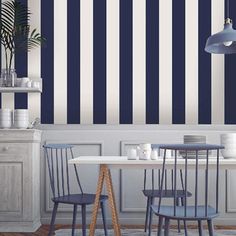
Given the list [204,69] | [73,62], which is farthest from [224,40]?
[73,62]

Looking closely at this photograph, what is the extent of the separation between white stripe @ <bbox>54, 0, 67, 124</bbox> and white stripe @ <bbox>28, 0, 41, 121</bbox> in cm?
18

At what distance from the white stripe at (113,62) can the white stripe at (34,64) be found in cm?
74

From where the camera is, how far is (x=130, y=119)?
5152 millimetres

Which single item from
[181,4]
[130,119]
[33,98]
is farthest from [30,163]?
[181,4]

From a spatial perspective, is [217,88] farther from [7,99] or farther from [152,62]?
[7,99]

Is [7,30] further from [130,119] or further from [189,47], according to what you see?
[189,47]

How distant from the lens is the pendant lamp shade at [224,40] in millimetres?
3602

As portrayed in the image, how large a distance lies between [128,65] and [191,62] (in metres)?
0.67

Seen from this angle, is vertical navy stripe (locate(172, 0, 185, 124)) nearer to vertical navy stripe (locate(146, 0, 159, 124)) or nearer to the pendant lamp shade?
vertical navy stripe (locate(146, 0, 159, 124))

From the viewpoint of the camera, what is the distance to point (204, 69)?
5.16m

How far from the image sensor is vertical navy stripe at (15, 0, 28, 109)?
5.12 metres

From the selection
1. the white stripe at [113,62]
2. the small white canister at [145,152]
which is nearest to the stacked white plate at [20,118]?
the white stripe at [113,62]

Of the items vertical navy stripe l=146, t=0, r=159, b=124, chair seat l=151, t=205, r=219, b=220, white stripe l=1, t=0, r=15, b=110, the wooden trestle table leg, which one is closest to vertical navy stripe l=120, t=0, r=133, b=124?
vertical navy stripe l=146, t=0, r=159, b=124

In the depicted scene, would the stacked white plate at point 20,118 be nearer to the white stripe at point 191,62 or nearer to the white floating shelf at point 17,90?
the white floating shelf at point 17,90
